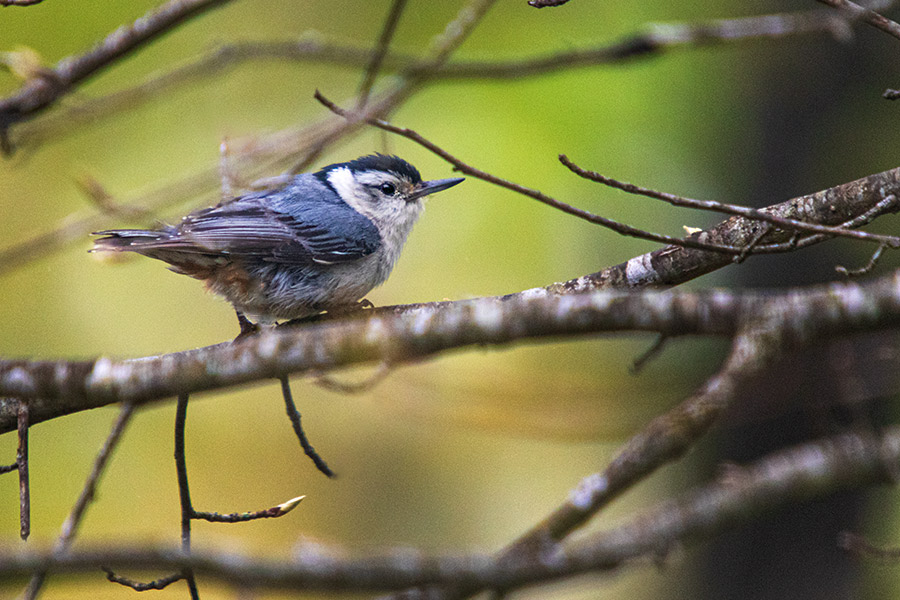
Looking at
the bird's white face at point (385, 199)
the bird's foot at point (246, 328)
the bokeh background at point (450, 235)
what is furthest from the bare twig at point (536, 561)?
the bokeh background at point (450, 235)

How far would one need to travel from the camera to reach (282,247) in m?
4.12

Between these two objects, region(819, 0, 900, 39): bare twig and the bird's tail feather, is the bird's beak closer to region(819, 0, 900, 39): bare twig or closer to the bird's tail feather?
the bird's tail feather

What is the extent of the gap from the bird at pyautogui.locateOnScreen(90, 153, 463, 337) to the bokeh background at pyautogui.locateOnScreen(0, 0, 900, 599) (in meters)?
1.09

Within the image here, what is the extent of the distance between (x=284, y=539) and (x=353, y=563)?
7.97 m

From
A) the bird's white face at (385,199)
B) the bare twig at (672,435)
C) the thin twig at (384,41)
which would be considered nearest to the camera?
the bare twig at (672,435)

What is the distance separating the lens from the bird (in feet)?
12.6

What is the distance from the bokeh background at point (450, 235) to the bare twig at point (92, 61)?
2.38 meters

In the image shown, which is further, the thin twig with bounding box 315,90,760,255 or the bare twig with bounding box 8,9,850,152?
the bare twig with bounding box 8,9,850,152

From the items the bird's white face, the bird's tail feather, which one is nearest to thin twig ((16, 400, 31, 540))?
the bird's tail feather

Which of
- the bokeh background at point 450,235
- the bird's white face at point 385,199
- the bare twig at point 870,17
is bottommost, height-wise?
the bokeh background at point 450,235

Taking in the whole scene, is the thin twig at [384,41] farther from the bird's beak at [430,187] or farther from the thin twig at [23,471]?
the thin twig at [23,471]

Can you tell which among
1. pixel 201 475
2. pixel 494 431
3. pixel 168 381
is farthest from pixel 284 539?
pixel 168 381

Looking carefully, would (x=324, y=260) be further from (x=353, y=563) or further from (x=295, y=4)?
(x=295, y=4)

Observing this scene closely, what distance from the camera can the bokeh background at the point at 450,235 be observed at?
20.6 feet
